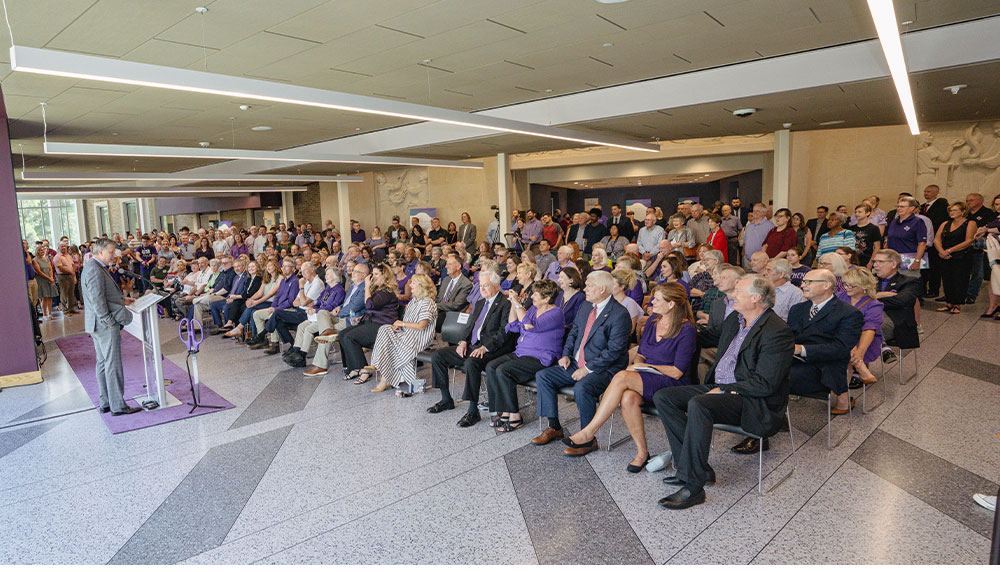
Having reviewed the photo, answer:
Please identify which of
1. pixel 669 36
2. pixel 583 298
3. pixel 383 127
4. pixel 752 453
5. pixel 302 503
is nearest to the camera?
pixel 302 503

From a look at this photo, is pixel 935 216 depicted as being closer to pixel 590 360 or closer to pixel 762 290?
pixel 762 290

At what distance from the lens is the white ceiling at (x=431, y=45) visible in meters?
4.85

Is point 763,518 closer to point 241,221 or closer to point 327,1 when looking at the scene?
point 327,1

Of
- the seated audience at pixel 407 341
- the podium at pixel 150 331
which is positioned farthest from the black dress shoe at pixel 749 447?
the podium at pixel 150 331

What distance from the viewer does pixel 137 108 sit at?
8289 mm

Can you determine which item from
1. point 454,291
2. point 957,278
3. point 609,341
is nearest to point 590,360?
point 609,341

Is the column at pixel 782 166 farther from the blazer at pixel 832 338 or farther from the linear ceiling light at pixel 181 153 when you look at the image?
the blazer at pixel 832 338

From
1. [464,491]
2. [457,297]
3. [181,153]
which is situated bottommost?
[464,491]

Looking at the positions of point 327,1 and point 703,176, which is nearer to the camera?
point 327,1

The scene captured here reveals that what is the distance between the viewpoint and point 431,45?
5.87m

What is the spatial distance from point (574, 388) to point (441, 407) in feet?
4.57

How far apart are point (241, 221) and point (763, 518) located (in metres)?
24.9

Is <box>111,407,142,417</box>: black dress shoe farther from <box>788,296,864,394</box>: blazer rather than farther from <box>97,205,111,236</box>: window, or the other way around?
<box>97,205,111,236</box>: window

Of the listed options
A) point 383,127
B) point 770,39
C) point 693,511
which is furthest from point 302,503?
point 383,127
